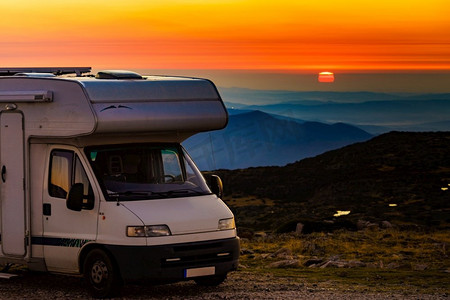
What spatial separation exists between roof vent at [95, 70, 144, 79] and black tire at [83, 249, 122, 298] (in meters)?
2.69

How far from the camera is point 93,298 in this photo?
13203mm

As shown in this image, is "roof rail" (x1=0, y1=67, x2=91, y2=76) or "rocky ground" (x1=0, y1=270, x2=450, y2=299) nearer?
"rocky ground" (x1=0, y1=270, x2=450, y2=299)

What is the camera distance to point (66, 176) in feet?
44.6

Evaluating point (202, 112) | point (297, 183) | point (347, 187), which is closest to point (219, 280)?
point (202, 112)

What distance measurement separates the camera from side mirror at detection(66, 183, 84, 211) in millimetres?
13094

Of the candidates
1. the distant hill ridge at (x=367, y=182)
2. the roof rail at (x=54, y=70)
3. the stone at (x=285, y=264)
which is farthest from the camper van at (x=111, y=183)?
the distant hill ridge at (x=367, y=182)

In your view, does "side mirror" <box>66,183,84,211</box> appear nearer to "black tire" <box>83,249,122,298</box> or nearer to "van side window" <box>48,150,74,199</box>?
"van side window" <box>48,150,74,199</box>

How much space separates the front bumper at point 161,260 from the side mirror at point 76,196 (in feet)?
2.43

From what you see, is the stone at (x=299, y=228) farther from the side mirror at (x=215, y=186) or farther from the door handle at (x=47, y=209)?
Answer: the door handle at (x=47, y=209)

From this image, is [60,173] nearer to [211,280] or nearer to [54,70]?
[211,280]

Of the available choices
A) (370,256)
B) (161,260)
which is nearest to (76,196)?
(161,260)

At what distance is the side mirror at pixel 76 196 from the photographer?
1309cm

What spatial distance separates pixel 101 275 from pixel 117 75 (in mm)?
3029

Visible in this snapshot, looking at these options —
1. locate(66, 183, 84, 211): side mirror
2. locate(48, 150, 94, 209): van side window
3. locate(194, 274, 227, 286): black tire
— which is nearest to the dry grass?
locate(194, 274, 227, 286): black tire
